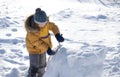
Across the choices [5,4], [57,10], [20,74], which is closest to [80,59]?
[20,74]

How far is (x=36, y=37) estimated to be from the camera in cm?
536

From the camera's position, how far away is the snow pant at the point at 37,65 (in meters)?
5.63

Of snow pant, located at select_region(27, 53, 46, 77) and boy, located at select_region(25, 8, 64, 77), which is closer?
boy, located at select_region(25, 8, 64, 77)

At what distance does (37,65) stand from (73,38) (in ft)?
6.20

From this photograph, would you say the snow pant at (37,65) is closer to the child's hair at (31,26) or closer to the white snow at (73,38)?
the white snow at (73,38)

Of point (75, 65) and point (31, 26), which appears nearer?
point (31, 26)

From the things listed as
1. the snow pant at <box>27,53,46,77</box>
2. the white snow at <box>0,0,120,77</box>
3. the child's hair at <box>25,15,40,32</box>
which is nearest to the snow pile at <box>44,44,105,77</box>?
the white snow at <box>0,0,120,77</box>

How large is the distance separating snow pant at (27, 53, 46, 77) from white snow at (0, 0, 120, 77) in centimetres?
14

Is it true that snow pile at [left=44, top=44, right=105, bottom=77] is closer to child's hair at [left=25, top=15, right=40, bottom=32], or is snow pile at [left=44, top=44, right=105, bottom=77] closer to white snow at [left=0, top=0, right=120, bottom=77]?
white snow at [left=0, top=0, right=120, bottom=77]

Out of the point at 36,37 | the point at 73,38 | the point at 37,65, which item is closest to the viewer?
the point at 36,37

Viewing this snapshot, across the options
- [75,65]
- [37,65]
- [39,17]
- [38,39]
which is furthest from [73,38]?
[39,17]

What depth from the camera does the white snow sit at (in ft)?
18.8

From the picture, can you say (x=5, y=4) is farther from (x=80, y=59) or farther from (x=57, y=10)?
(x=80, y=59)

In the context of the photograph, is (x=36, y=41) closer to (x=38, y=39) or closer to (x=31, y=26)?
(x=38, y=39)
